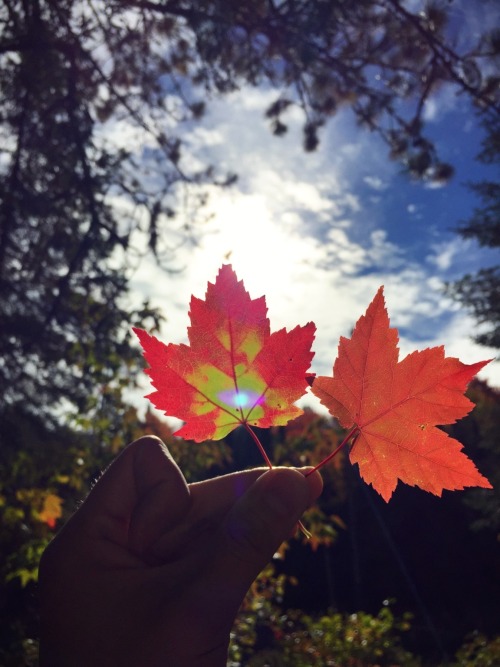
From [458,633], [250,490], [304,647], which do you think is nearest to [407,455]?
[250,490]

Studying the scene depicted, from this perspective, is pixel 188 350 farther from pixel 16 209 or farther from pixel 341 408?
pixel 16 209

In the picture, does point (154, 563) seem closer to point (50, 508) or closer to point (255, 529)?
point (255, 529)

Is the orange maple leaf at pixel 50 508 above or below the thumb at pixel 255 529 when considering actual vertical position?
above

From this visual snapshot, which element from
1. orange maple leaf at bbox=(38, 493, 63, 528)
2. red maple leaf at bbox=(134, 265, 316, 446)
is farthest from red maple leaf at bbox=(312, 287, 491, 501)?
orange maple leaf at bbox=(38, 493, 63, 528)

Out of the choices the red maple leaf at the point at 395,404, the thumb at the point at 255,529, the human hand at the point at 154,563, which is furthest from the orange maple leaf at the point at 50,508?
the red maple leaf at the point at 395,404

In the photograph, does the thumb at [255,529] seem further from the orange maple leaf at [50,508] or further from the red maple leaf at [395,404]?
the orange maple leaf at [50,508]
